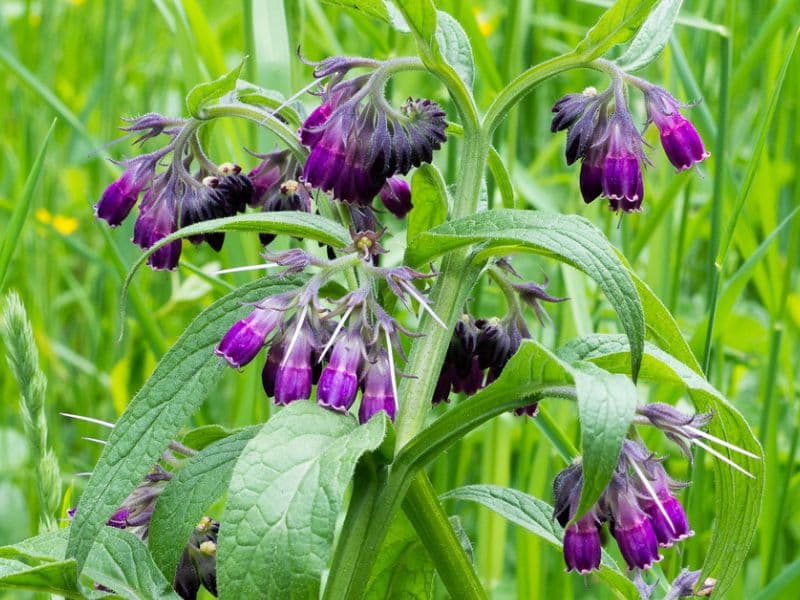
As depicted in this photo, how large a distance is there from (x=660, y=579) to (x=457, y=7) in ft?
4.16

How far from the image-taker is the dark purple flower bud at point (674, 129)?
1584 mm

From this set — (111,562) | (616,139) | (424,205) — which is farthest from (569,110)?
(111,562)

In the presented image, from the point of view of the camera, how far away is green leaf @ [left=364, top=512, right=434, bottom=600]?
177 cm

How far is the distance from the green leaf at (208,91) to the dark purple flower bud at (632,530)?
0.67 m

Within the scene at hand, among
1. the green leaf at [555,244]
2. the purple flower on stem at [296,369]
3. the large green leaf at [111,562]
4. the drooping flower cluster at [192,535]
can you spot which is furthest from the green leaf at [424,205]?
the large green leaf at [111,562]

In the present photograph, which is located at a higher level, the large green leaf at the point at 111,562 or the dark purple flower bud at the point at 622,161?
the dark purple flower bud at the point at 622,161

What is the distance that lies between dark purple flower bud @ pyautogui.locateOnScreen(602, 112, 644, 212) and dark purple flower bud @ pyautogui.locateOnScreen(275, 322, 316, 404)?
1.46 feet

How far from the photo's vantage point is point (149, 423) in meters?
1.44

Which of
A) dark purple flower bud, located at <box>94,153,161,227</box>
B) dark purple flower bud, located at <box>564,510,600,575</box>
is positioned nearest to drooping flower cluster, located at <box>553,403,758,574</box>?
dark purple flower bud, located at <box>564,510,600,575</box>

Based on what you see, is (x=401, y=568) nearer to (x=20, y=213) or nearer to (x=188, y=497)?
(x=188, y=497)

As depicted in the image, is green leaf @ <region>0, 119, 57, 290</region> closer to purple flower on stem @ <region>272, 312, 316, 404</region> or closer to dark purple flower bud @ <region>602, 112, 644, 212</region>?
purple flower on stem @ <region>272, 312, 316, 404</region>

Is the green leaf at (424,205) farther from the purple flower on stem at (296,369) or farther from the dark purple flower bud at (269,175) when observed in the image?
the purple flower on stem at (296,369)

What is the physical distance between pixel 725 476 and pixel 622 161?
0.45 m

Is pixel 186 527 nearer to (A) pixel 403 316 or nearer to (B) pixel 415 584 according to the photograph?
(B) pixel 415 584
